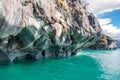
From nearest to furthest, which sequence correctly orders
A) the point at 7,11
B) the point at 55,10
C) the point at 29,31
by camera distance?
the point at 7,11 → the point at 29,31 → the point at 55,10

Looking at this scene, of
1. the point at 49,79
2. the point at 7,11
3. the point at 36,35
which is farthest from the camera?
the point at 36,35

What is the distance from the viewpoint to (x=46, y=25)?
59.9 meters

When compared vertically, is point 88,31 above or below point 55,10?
below

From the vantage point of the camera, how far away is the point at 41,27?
57.3 m

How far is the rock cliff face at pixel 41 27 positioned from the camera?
148ft

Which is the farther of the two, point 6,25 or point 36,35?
point 36,35

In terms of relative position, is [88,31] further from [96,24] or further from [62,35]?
[62,35]

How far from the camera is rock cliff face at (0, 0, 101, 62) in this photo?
4519 centimetres

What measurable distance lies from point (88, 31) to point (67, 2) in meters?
12.7

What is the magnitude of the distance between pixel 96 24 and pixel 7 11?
58.8m

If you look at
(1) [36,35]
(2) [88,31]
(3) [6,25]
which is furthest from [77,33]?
(3) [6,25]

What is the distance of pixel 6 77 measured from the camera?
39438 millimetres

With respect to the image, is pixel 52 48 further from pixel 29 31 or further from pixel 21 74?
pixel 21 74

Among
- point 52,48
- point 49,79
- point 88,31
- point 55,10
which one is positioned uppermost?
point 55,10
